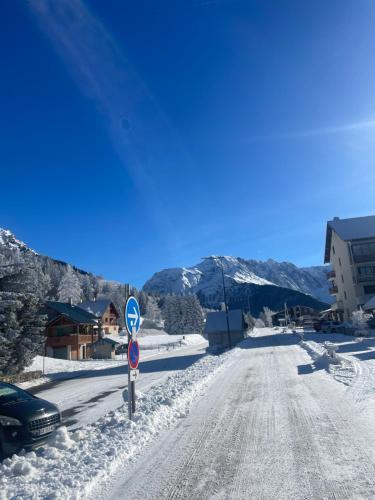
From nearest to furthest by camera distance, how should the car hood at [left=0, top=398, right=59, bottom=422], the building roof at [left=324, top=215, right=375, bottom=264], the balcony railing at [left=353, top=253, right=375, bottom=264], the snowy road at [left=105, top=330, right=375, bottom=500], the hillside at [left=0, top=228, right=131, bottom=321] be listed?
1. the snowy road at [left=105, top=330, right=375, bottom=500]
2. the car hood at [left=0, top=398, right=59, bottom=422]
3. the balcony railing at [left=353, top=253, right=375, bottom=264]
4. the building roof at [left=324, top=215, right=375, bottom=264]
5. the hillside at [left=0, top=228, right=131, bottom=321]

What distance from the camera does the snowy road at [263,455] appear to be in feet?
15.1

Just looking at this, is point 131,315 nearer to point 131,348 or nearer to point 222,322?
point 131,348

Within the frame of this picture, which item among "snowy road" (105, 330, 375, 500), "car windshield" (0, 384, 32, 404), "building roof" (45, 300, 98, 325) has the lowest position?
"snowy road" (105, 330, 375, 500)

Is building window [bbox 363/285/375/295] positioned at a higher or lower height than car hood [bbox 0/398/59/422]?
higher

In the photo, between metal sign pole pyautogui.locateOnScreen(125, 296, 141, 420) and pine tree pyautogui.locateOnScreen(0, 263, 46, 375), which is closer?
metal sign pole pyautogui.locateOnScreen(125, 296, 141, 420)

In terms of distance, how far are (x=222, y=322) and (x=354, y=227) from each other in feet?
79.9

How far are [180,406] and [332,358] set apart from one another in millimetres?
9216

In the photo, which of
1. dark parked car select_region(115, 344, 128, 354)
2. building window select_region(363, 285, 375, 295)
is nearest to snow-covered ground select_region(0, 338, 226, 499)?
building window select_region(363, 285, 375, 295)

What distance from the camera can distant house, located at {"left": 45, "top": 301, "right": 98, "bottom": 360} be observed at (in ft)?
157

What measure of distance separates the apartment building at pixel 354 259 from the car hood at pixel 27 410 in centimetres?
4867

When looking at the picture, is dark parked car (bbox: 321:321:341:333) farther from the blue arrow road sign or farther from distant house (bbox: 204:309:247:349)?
the blue arrow road sign

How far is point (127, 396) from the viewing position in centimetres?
937

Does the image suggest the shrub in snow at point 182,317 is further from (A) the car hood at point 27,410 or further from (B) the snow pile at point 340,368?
(A) the car hood at point 27,410

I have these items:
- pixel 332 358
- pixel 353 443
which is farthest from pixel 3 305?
pixel 353 443
